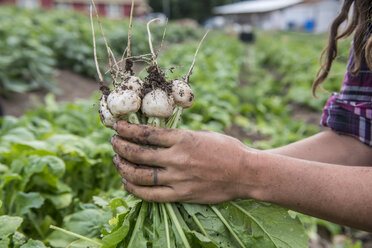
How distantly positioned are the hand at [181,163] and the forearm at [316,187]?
0.20ft

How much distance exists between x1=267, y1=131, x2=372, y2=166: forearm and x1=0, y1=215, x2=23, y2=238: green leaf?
1261mm

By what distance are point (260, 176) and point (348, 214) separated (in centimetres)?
33

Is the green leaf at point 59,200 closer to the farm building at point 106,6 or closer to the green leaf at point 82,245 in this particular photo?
the green leaf at point 82,245

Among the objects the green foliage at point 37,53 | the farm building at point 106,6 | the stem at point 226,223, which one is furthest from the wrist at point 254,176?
the farm building at point 106,6

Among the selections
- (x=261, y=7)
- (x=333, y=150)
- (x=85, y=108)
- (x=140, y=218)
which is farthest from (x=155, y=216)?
Result: (x=261, y=7)

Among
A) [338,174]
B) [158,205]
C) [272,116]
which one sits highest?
[338,174]

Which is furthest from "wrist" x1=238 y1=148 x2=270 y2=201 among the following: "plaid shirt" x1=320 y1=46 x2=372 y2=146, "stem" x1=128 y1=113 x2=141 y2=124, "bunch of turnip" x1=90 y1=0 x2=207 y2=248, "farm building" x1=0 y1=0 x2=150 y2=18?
"farm building" x1=0 y1=0 x2=150 y2=18

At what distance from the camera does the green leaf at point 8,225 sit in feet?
4.58

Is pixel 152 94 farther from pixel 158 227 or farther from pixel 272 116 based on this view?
pixel 272 116

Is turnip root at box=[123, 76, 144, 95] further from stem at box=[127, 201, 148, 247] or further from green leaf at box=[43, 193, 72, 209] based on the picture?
green leaf at box=[43, 193, 72, 209]

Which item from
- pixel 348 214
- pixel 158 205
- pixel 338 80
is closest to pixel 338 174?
pixel 348 214

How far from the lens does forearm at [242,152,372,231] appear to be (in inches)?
46.9

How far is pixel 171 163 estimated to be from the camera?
1163 millimetres

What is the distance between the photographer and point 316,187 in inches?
47.9
